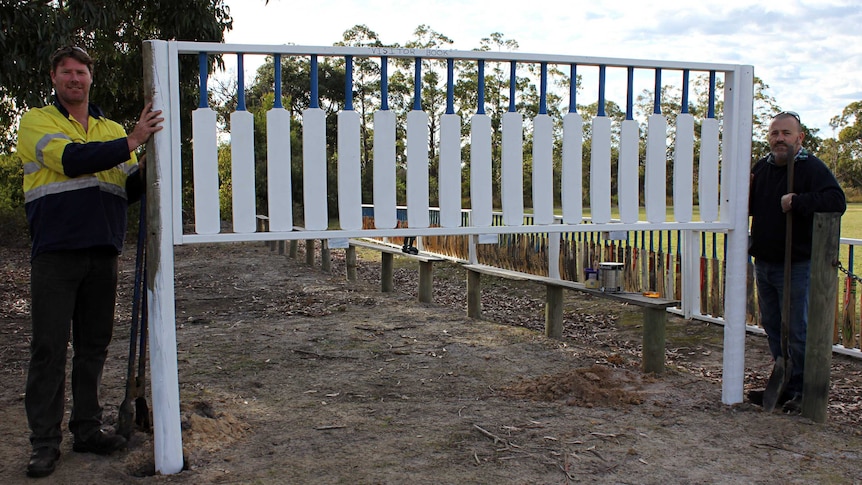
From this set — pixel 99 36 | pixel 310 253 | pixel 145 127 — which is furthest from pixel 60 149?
pixel 310 253

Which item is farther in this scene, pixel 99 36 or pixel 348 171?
pixel 99 36

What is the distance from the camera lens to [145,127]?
10.6 feet

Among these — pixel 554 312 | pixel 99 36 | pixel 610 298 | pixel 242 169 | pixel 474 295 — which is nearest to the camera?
pixel 242 169

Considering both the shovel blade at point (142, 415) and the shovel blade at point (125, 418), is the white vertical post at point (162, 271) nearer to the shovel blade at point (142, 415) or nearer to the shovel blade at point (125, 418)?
the shovel blade at point (125, 418)

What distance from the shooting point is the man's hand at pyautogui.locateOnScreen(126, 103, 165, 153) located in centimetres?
323

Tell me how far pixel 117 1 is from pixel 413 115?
6289 mm

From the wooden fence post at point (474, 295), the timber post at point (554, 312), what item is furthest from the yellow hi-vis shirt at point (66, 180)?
the wooden fence post at point (474, 295)

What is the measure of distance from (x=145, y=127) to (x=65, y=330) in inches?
41.7

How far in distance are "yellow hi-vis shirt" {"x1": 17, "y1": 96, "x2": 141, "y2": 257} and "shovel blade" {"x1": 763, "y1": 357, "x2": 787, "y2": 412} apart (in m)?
3.85

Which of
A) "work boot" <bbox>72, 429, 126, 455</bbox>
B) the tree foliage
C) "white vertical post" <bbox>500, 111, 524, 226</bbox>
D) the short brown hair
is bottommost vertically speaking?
"work boot" <bbox>72, 429, 126, 455</bbox>

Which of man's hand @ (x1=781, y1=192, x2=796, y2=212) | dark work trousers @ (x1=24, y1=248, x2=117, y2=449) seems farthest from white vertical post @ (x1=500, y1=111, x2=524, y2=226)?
dark work trousers @ (x1=24, y1=248, x2=117, y2=449)

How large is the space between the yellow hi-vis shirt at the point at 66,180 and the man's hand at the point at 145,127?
4cm

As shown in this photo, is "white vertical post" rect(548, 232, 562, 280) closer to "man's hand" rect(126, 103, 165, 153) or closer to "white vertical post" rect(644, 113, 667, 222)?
"white vertical post" rect(644, 113, 667, 222)

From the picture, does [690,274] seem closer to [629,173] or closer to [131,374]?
[629,173]
